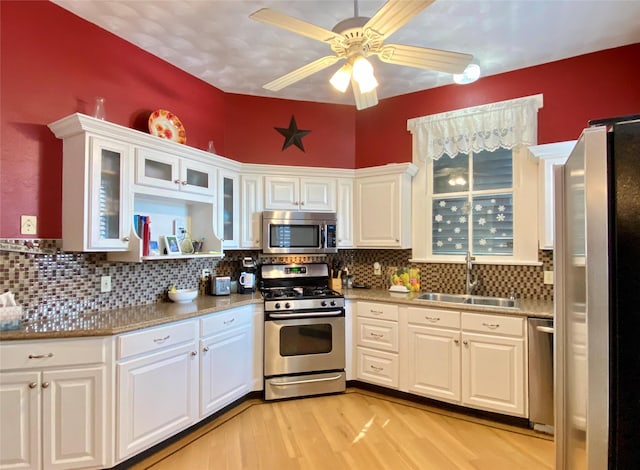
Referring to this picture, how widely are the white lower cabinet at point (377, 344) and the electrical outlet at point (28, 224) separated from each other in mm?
2500

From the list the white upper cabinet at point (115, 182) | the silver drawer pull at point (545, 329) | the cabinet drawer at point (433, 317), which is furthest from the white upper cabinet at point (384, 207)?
the white upper cabinet at point (115, 182)

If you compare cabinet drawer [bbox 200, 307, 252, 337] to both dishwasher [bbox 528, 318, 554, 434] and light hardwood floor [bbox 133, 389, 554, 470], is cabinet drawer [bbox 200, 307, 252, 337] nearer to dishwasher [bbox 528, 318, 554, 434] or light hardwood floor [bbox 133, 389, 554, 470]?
light hardwood floor [bbox 133, 389, 554, 470]

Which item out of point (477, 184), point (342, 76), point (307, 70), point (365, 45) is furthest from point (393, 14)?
point (477, 184)

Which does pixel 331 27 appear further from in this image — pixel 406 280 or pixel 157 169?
pixel 406 280

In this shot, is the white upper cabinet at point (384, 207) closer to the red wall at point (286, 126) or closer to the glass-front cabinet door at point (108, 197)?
the red wall at point (286, 126)

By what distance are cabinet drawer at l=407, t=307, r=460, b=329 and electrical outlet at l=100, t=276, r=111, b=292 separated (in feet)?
7.68

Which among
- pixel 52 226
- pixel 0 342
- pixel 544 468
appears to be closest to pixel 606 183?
pixel 544 468

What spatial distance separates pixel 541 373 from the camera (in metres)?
2.47

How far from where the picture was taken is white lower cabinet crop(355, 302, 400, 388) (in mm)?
3072

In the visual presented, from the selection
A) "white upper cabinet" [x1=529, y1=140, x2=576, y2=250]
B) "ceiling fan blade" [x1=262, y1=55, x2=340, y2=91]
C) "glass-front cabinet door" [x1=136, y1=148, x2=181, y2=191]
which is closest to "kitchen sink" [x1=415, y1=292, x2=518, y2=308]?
"white upper cabinet" [x1=529, y1=140, x2=576, y2=250]

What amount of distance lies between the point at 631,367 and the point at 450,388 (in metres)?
2.16

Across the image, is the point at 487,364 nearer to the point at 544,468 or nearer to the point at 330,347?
the point at 544,468

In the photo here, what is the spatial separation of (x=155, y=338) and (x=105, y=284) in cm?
63

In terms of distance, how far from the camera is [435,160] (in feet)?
11.8
